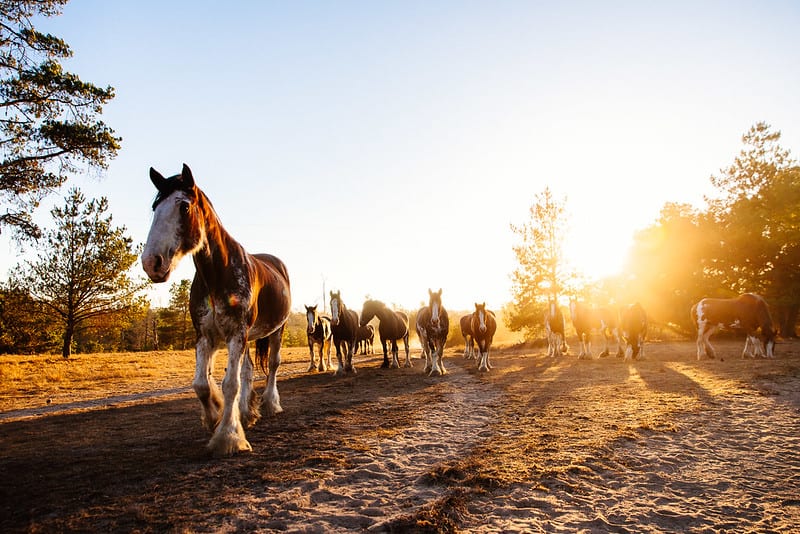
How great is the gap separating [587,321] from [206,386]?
1865 centimetres

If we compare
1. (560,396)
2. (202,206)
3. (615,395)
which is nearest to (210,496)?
(202,206)

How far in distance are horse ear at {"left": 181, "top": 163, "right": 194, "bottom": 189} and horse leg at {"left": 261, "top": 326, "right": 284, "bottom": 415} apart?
3.41 meters

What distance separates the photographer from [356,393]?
9336 mm

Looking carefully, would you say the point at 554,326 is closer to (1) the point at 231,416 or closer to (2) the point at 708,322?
(2) the point at 708,322

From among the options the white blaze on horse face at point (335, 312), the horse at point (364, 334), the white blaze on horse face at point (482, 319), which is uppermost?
the white blaze on horse face at point (335, 312)

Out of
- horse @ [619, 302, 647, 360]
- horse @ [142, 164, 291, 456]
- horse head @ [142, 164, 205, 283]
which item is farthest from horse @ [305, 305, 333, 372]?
horse @ [619, 302, 647, 360]

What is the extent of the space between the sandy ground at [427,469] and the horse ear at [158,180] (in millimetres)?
2794

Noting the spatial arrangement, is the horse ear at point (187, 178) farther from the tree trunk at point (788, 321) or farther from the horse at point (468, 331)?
the tree trunk at point (788, 321)

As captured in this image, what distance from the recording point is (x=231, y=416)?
15.2ft

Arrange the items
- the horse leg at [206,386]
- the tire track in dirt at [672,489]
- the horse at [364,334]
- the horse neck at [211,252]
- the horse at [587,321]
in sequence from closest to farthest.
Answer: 1. the tire track in dirt at [672,489]
2. the horse neck at [211,252]
3. the horse leg at [206,386]
4. the horse at [364,334]
5. the horse at [587,321]

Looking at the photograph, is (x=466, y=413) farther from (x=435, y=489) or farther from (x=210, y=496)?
(x=210, y=496)

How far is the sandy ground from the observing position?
294 centimetres

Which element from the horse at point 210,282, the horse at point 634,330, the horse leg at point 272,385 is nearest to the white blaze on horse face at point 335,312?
the horse leg at point 272,385

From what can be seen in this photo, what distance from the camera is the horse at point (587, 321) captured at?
19.1 meters
